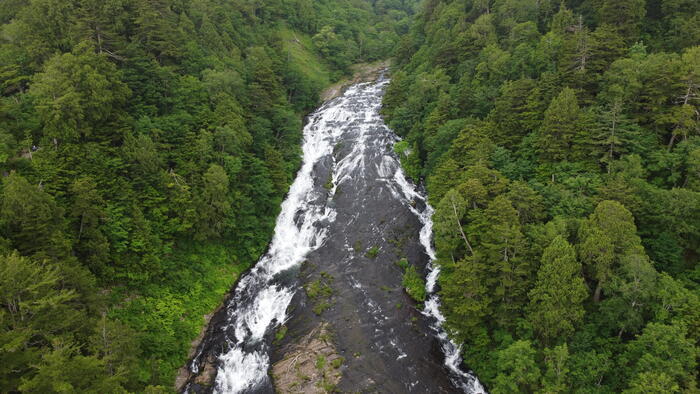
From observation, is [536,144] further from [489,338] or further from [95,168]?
[95,168]

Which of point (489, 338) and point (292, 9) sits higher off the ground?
point (292, 9)


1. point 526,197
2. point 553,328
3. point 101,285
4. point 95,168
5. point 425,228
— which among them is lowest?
point 425,228

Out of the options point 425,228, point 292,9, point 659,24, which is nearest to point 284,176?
point 425,228

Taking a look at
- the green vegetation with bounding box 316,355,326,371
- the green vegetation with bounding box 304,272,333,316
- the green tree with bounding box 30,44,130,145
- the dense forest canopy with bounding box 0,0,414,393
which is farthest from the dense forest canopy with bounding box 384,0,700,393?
the green tree with bounding box 30,44,130,145

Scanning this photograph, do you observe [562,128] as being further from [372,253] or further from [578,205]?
[372,253]

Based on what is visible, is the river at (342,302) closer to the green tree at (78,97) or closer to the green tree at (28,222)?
the green tree at (28,222)

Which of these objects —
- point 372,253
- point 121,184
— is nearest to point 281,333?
point 372,253

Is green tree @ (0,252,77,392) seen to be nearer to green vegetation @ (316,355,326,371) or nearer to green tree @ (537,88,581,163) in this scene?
green vegetation @ (316,355,326,371)
